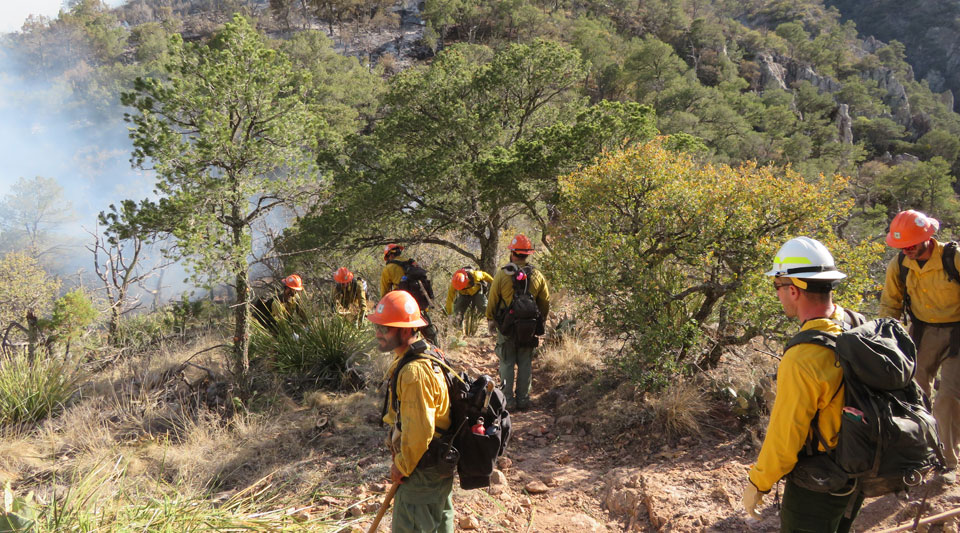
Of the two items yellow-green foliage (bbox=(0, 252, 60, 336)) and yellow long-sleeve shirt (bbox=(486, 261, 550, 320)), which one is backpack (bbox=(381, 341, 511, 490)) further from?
yellow-green foliage (bbox=(0, 252, 60, 336))

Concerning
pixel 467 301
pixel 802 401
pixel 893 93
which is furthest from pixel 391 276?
pixel 893 93

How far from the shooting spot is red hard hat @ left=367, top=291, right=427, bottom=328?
2.57 m

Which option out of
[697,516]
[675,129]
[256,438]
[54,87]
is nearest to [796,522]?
[697,516]

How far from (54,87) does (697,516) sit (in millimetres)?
78644

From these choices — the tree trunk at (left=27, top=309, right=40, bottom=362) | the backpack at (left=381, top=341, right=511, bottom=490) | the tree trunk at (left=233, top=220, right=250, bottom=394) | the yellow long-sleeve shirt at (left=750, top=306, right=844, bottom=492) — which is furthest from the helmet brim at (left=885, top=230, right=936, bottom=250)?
the tree trunk at (left=27, top=309, right=40, bottom=362)

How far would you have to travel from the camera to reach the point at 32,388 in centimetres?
525

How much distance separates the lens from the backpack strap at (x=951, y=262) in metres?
3.16

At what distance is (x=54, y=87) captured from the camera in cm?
5934

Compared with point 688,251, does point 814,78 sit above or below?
above

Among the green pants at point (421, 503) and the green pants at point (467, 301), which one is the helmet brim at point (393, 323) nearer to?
the green pants at point (421, 503)

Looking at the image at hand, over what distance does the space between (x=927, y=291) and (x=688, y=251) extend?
5.70 ft

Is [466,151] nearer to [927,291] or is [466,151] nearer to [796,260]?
[927,291]

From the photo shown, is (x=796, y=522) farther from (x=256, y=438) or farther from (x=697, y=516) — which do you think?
(x=256, y=438)

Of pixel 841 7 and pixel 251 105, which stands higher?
pixel 841 7
